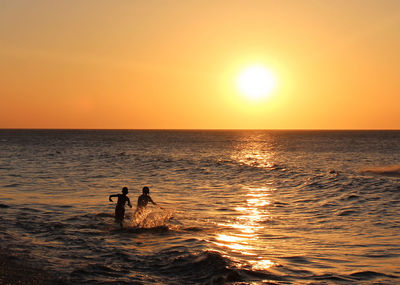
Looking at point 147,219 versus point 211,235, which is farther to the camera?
point 147,219

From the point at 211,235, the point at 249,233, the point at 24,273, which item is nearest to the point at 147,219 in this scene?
the point at 211,235

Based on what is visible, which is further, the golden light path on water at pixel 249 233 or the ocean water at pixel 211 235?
the golden light path on water at pixel 249 233

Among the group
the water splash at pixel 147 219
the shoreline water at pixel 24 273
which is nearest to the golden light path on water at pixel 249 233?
the water splash at pixel 147 219

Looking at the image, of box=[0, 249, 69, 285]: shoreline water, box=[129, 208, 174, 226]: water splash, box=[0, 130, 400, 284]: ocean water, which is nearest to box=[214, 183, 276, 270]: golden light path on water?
box=[0, 130, 400, 284]: ocean water

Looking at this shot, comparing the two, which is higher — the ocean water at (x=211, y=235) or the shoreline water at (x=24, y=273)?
the shoreline water at (x=24, y=273)

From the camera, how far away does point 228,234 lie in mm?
16438

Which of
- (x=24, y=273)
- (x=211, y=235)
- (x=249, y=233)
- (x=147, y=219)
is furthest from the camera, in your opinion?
(x=147, y=219)

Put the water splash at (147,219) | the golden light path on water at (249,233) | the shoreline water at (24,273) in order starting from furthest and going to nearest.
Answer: the water splash at (147,219) → the golden light path on water at (249,233) → the shoreline water at (24,273)

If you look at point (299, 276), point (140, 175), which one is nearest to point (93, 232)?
point (299, 276)

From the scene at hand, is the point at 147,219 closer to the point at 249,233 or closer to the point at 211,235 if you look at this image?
the point at 211,235

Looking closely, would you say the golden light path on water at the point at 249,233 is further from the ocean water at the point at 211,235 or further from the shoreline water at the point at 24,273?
the shoreline water at the point at 24,273

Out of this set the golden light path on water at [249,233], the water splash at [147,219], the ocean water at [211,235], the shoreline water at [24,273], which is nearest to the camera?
the shoreline water at [24,273]

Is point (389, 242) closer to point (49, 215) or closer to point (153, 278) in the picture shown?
point (153, 278)

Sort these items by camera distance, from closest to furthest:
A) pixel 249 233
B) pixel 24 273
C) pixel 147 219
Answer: pixel 24 273, pixel 249 233, pixel 147 219
